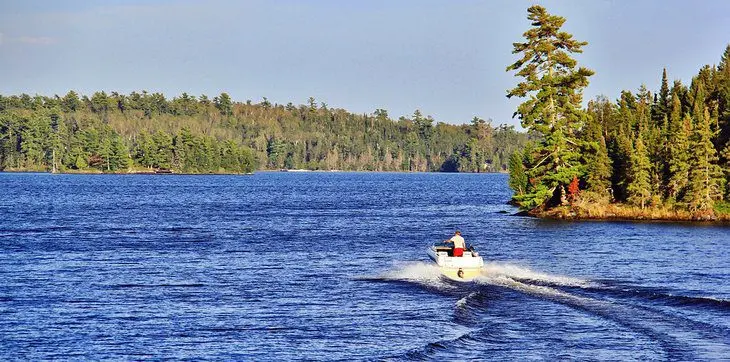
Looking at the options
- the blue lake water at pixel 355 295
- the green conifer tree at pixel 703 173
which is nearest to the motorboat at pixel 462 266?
the blue lake water at pixel 355 295

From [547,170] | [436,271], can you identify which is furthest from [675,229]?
[436,271]

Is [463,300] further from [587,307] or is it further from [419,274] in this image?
[419,274]

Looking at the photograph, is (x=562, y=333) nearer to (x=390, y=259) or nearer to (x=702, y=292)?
(x=702, y=292)

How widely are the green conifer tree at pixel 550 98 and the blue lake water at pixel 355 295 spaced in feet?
53.2

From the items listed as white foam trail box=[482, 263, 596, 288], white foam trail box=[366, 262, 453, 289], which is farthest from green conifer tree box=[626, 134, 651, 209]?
white foam trail box=[366, 262, 453, 289]

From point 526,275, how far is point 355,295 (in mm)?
10444

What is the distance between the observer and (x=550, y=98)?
98.6 meters

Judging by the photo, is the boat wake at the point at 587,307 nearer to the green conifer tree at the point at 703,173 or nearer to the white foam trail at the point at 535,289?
the white foam trail at the point at 535,289

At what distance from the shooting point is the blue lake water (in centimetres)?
3281

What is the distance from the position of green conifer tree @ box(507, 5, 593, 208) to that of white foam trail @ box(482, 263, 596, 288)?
148 ft

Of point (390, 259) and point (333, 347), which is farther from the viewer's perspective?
point (390, 259)

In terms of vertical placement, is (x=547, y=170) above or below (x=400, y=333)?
above

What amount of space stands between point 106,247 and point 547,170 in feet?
162

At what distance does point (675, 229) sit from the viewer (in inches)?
3191
